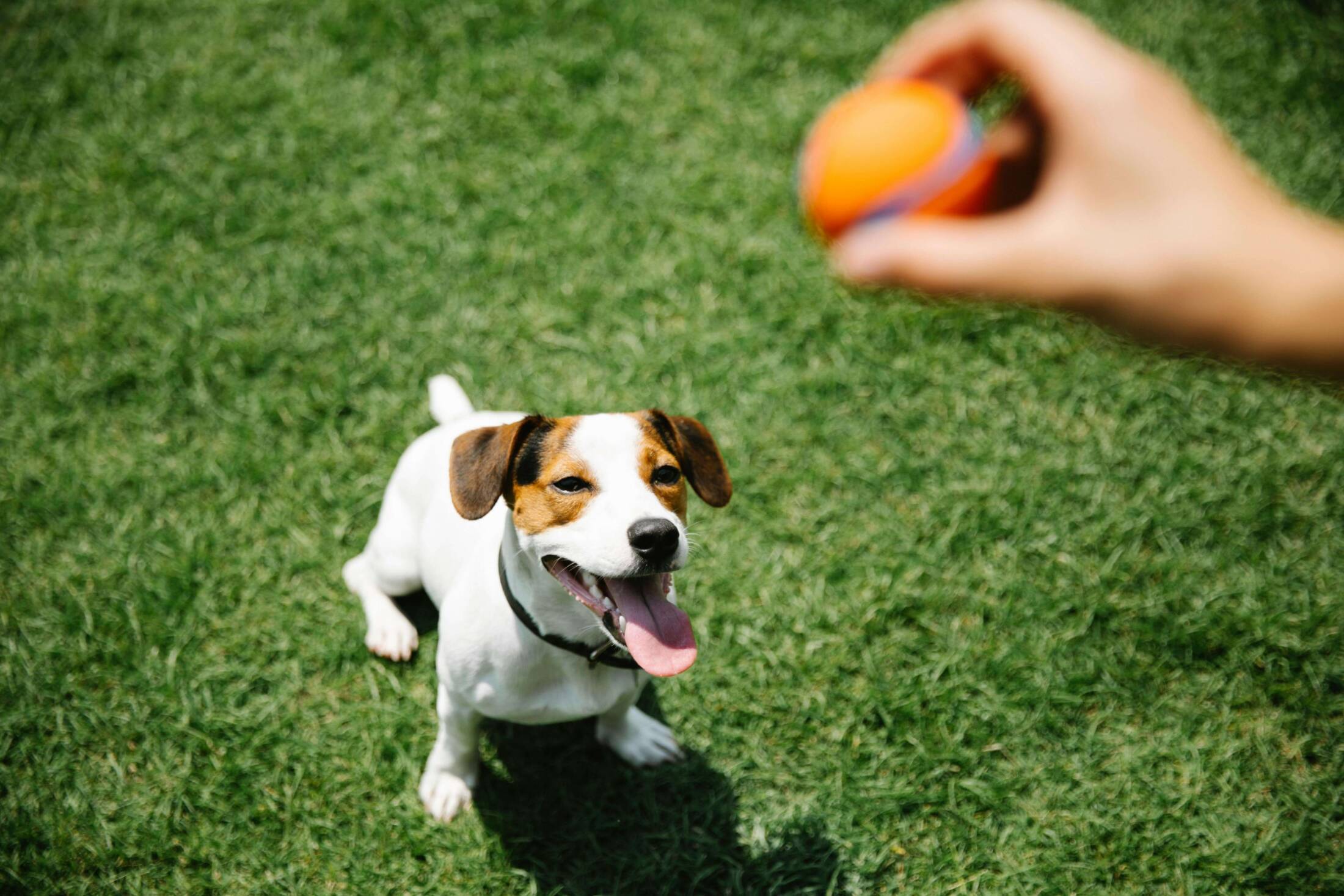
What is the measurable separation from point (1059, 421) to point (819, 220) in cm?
226

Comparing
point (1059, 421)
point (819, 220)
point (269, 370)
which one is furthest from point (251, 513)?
point (1059, 421)

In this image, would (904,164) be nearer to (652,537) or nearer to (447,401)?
(652,537)

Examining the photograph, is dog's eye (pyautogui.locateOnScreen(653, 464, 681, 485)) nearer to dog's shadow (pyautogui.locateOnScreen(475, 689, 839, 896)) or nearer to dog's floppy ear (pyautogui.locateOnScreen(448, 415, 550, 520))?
dog's floppy ear (pyautogui.locateOnScreen(448, 415, 550, 520))

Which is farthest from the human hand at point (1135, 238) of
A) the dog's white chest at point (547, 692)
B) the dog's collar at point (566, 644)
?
the dog's white chest at point (547, 692)

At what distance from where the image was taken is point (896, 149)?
3559 mm

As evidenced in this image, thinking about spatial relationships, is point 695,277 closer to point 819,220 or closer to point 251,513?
point 819,220

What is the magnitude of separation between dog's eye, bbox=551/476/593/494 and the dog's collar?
38 centimetres

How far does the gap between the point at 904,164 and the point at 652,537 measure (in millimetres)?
1895

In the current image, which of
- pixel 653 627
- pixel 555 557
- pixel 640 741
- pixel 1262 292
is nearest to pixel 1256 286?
pixel 1262 292

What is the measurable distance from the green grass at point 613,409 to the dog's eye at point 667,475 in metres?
1.56

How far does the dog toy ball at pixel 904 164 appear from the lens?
134 inches

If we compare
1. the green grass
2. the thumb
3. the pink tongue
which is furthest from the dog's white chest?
the thumb

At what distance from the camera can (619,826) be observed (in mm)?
3949

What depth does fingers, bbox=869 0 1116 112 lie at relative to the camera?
81.9 inches
